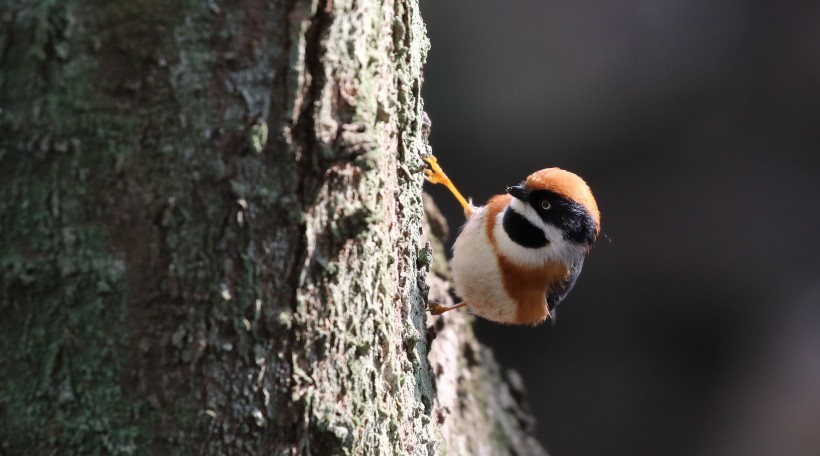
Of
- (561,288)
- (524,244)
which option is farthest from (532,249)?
(561,288)

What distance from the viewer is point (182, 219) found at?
5.23ft

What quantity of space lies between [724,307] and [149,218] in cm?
546

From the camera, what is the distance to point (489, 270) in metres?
3.59

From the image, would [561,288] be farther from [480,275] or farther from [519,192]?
[519,192]

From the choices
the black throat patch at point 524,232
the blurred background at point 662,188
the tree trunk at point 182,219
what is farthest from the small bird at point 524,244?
the blurred background at point 662,188

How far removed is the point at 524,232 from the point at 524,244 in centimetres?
6

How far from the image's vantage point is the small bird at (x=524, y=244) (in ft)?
11.5

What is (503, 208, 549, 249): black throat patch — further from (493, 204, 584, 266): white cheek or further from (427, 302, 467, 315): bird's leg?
(427, 302, 467, 315): bird's leg

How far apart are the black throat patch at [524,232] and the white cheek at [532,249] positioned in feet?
0.05

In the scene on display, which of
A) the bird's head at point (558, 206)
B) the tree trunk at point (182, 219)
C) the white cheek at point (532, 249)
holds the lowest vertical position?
the white cheek at point (532, 249)

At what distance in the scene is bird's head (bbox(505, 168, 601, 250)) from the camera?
11.4ft

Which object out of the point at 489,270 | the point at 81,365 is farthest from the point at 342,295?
the point at 489,270

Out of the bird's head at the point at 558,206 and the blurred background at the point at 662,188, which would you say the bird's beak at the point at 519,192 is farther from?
the blurred background at the point at 662,188

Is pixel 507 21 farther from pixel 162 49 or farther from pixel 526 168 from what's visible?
pixel 162 49
